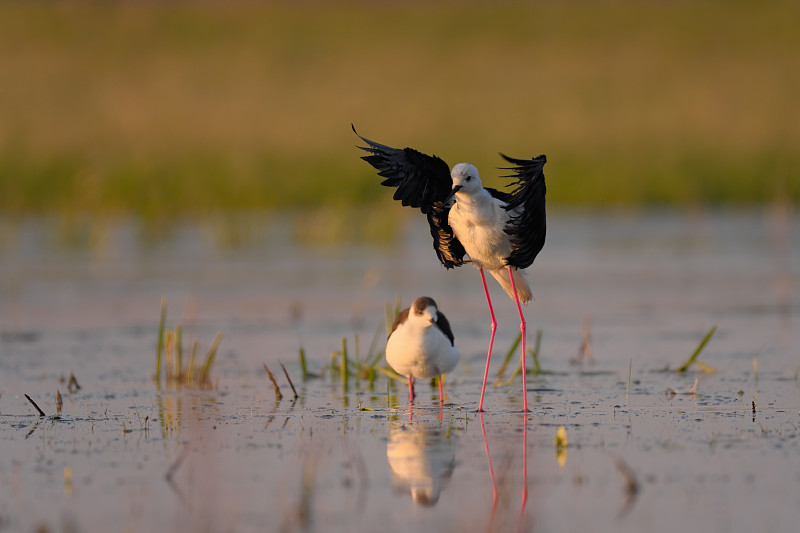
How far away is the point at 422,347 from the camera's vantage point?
254 inches

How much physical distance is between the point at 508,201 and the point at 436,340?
833 mm

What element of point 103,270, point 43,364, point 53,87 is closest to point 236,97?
point 53,87

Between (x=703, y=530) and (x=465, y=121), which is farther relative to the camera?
(x=465, y=121)

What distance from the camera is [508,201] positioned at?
21.1 ft

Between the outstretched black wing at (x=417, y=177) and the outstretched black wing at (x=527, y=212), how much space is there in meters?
0.36

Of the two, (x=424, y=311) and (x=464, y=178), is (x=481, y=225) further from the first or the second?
(x=424, y=311)

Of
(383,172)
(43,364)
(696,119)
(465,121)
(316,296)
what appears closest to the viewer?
(383,172)

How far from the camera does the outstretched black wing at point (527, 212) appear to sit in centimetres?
616

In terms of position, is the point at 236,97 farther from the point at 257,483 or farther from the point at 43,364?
the point at 257,483

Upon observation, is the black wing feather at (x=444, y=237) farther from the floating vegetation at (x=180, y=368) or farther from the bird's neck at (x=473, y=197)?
the floating vegetation at (x=180, y=368)

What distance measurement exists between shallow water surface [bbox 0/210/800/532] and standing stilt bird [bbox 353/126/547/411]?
84 cm

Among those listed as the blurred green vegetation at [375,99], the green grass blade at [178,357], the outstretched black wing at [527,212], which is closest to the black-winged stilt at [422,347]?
the outstretched black wing at [527,212]

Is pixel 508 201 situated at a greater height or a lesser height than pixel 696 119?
lesser

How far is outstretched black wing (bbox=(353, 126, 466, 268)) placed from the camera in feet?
20.5
